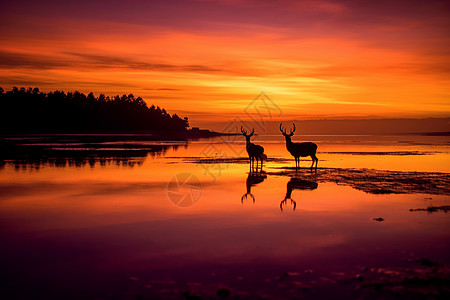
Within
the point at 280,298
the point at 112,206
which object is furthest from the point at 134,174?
the point at 280,298

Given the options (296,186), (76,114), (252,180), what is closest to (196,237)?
(296,186)

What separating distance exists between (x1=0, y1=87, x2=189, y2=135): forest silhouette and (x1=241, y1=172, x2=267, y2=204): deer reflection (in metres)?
94.0

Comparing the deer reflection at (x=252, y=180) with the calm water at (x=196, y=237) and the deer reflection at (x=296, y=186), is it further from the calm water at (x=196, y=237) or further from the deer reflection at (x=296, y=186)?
the deer reflection at (x=296, y=186)

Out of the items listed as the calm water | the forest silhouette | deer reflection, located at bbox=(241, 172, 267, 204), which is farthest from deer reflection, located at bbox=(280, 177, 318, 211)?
the forest silhouette

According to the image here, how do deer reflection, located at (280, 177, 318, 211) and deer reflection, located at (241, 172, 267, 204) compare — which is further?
deer reflection, located at (241, 172, 267, 204)

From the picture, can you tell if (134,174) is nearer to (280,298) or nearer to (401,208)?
(401,208)

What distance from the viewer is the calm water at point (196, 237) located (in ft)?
21.2

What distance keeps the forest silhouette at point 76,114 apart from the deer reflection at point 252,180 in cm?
9402

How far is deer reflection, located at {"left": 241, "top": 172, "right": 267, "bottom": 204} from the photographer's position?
550 inches

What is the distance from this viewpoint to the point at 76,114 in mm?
132375

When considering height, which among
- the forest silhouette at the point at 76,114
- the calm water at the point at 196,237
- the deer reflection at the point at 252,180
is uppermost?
the forest silhouette at the point at 76,114

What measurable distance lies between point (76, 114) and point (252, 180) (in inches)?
4896

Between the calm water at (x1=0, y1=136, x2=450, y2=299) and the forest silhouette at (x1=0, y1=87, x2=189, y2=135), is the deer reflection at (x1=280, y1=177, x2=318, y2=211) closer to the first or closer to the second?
the calm water at (x1=0, y1=136, x2=450, y2=299)

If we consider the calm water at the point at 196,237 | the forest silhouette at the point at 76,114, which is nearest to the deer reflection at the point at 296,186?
the calm water at the point at 196,237
